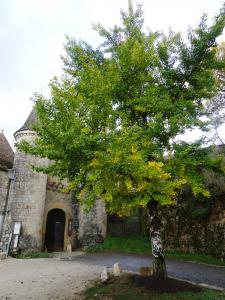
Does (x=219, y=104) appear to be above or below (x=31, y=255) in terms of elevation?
above

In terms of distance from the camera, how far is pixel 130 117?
9.63 meters

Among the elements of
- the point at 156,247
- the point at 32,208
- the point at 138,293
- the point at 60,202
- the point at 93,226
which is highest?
the point at 60,202

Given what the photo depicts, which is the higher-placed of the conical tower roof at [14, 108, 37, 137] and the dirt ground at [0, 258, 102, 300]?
the conical tower roof at [14, 108, 37, 137]

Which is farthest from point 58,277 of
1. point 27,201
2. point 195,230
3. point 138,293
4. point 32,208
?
point 195,230

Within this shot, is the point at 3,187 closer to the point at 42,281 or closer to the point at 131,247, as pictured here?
the point at 131,247

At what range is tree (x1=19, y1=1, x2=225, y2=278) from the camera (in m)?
6.94

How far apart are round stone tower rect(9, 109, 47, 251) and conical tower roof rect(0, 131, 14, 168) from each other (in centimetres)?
72

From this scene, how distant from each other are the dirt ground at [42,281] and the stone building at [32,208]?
3923 mm

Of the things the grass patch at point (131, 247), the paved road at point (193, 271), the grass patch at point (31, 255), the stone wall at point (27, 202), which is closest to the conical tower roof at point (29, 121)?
the stone wall at point (27, 202)

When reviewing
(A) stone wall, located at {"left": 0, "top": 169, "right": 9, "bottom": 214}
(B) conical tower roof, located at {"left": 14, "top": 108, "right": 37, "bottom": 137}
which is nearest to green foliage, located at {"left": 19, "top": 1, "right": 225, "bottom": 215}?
(B) conical tower roof, located at {"left": 14, "top": 108, "right": 37, "bottom": 137}

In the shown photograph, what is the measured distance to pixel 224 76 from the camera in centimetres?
1677

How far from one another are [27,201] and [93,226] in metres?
5.40

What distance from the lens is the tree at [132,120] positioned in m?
6.94

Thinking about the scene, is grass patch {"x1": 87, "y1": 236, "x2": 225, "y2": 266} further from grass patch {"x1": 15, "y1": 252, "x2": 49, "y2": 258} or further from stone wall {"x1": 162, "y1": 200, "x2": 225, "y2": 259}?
grass patch {"x1": 15, "y1": 252, "x2": 49, "y2": 258}
